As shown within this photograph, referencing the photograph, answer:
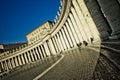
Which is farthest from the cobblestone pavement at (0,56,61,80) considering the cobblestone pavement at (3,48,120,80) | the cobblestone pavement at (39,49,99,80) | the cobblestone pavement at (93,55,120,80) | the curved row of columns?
the curved row of columns

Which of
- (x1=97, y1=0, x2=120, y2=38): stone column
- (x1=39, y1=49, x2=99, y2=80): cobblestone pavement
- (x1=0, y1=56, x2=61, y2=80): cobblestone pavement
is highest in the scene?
(x1=97, y1=0, x2=120, y2=38): stone column

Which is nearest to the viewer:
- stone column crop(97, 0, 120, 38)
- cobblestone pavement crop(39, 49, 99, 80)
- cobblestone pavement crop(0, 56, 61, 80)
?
cobblestone pavement crop(39, 49, 99, 80)

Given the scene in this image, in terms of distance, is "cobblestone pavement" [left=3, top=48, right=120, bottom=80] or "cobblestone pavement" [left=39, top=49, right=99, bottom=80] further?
"cobblestone pavement" [left=39, top=49, right=99, bottom=80]

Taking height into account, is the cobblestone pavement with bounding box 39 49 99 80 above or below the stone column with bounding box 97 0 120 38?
below

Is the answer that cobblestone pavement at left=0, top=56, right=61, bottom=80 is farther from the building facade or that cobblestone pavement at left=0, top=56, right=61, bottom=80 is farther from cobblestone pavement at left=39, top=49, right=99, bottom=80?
the building facade

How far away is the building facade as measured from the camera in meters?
19.9

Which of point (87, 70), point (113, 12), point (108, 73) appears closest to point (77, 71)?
point (87, 70)

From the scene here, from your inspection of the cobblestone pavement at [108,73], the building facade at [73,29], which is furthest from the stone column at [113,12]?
Answer: the cobblestone pavement at [108,73]

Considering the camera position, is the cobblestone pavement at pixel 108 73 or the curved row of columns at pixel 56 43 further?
the curved row of columns at pixel 56 43

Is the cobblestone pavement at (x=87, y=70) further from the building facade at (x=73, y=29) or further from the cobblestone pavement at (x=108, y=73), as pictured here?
the building facade at (x=73, y=29)

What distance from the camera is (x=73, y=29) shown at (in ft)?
209

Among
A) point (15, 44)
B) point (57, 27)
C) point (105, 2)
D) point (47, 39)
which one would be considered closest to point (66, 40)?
point (57, 27)

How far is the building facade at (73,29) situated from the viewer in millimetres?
19909

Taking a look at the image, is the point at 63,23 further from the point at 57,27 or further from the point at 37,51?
the point at 37,51
